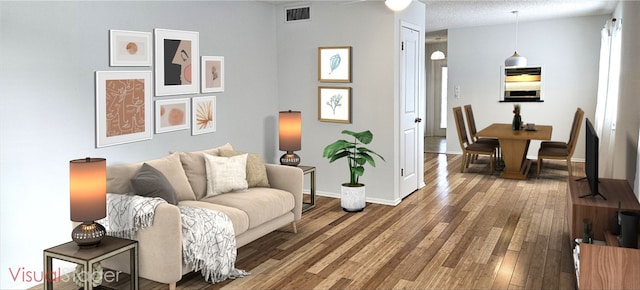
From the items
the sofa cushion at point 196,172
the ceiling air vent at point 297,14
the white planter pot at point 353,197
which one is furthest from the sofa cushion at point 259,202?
the ceiling air vent at point 297,14

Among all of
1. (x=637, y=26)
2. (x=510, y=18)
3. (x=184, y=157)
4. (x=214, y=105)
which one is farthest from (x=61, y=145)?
(x=510, y=18)

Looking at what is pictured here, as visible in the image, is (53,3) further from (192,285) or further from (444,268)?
(444,268)

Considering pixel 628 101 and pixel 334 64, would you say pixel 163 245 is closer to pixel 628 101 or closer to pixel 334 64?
pixel 334 64

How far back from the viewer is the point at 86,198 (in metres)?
3.08

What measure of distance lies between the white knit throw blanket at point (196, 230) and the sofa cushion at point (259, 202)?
13.7 inches

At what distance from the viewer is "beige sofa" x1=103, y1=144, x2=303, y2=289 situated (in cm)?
330

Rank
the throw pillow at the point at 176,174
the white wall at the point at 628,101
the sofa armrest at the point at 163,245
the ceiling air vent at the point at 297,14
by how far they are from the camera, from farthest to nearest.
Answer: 1. the ceiling air vent at the point at 297,14
2. the white wall at the point at 628,101
3. the throw pillow at the point at 176,174
4. the sofa armrest at the point at 163,245

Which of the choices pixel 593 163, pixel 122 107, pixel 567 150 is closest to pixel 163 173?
pixel 122 107

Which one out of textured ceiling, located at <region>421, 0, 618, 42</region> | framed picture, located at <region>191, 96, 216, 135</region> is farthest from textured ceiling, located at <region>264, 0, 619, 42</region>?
framed picture, located at <region>191, 96, 216, 135</region>

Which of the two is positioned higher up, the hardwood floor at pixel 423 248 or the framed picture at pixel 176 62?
the framed picture at pixel 176 62

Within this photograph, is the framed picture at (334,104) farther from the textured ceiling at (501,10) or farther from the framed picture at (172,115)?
the framed picture at (172,115)

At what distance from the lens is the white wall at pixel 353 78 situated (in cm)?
574

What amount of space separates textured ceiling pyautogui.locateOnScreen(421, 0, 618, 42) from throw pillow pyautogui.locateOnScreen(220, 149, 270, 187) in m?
3.11

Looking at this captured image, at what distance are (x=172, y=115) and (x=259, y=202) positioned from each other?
4.18ft
